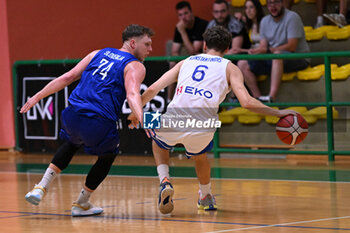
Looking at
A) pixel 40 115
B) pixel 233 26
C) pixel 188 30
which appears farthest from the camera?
pixel 188 30

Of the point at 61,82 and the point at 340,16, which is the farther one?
the point at 340,16

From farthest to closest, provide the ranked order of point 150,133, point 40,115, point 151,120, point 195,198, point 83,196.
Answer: point 40,115 < point 195,198 < point 83,196 < point 150,133 < point 151,120

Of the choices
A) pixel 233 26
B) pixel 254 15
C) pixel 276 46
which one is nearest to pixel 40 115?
pixel 233 26

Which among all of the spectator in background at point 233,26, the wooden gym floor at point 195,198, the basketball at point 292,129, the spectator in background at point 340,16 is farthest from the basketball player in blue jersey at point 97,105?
the spectator in background at point 340,16

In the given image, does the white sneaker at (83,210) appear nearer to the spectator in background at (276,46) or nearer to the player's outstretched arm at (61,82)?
the player's outstretched arm at (61,82)

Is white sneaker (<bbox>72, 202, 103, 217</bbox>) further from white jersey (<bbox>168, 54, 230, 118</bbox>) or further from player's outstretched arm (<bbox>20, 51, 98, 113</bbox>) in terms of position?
white jersey (<bbox>168, 54, 230, 118</bbox>)

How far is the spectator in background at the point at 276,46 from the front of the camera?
36.1ft

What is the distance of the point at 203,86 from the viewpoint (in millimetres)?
6141

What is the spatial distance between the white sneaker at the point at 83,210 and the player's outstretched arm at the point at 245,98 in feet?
4.89

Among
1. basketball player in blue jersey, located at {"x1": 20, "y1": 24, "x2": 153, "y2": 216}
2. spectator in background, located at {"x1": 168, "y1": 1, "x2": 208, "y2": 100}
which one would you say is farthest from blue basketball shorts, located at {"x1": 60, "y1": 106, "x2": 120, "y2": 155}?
spectator in background, located at {"x1": 168, "y1": 1, "x2": 208, "y2": 100}

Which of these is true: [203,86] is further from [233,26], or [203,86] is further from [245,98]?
[233,26]

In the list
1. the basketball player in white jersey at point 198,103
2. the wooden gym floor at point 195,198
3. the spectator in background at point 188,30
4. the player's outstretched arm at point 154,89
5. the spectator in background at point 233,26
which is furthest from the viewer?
the spectator in background at point 188,30

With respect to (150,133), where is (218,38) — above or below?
above

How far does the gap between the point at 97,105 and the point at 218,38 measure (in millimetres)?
1146
